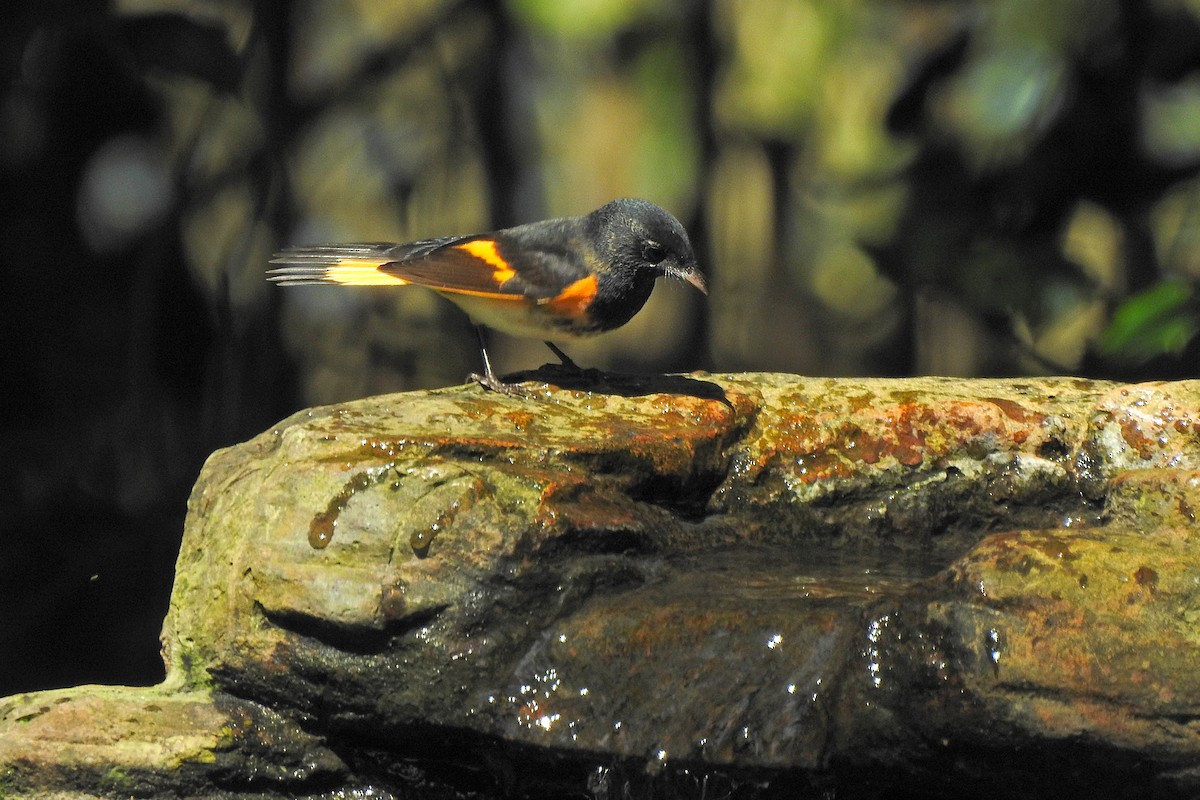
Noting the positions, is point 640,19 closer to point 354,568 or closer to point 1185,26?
point 1185,26

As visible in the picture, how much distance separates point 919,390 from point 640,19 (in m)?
2.81

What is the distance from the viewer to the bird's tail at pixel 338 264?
380cm

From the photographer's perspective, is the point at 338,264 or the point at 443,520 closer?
the point at 443,520

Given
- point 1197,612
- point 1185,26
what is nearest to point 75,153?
point 1185,26

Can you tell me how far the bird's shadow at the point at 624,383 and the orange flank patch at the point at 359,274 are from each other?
1.39 feet

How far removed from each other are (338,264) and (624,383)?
0.87 metres

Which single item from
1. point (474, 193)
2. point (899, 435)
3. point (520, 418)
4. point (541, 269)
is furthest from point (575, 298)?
point (474, 193)

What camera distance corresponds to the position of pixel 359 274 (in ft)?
12.5

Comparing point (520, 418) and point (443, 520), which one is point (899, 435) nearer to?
point (520, 418)

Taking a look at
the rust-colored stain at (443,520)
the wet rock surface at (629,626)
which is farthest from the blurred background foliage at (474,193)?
the rust-colored stain at (443,520)

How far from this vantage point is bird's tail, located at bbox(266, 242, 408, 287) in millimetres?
3803

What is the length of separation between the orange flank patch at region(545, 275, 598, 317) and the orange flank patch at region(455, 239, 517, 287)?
135 millimetres

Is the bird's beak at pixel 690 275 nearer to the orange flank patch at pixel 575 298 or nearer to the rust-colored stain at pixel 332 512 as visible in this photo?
the orange flank patch at pixel 575 298

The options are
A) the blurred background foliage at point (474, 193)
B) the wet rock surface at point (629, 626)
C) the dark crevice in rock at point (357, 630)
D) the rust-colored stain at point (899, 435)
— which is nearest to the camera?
the wet rock surface at point (629, 626)
